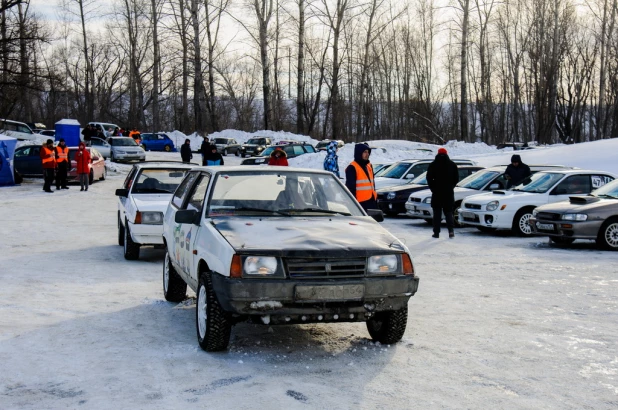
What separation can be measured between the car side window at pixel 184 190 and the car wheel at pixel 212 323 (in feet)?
6.77

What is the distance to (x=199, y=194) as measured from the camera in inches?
292

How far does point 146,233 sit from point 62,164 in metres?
15.9

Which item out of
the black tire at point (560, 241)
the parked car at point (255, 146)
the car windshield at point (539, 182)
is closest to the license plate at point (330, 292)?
the black tire at point (560, 241)

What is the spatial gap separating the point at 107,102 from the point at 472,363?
74357 mm

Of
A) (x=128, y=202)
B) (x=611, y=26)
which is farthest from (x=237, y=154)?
(x=128, y=202)

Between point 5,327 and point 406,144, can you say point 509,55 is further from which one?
point 5,327

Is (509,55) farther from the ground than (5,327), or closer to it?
farther from the ground

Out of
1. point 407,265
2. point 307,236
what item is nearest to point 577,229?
point 407,265

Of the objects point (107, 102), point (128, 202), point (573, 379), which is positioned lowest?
point (573, 379)

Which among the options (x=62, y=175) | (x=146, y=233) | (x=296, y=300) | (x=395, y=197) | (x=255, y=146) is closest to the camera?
(x=296, y=300)

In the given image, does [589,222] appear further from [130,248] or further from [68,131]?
[68,131]

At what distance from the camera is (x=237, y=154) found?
51156 millimetres

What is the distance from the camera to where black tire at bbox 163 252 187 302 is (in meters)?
8.20

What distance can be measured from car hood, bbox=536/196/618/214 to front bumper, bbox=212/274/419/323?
8.73 meters
